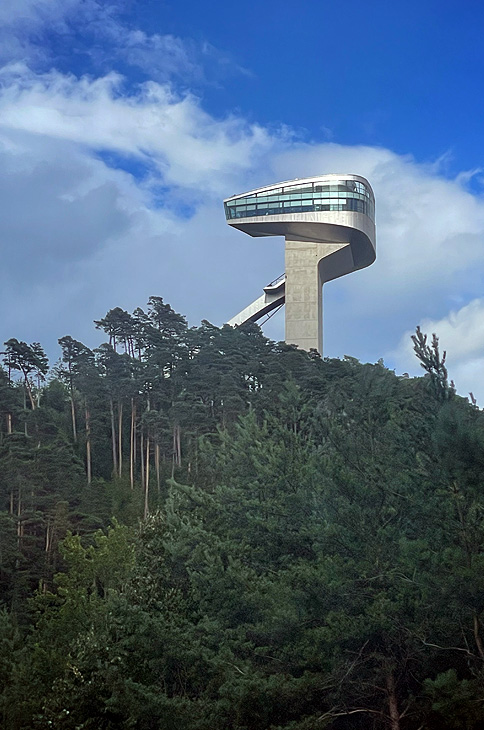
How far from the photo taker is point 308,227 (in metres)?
57.7

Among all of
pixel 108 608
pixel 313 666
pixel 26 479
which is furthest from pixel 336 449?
pixel 26 479

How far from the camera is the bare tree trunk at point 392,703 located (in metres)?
15.0

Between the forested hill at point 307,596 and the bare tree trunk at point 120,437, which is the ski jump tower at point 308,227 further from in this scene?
the forested hill at point 307,596

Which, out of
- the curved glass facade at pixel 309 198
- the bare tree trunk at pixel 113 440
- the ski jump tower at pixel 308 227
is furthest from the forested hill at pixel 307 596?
the curved glass facade at pixel 309 198

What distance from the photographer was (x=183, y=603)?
18828mm

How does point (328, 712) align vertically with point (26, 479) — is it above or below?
below

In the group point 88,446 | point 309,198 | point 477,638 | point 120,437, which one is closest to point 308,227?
point 309,198

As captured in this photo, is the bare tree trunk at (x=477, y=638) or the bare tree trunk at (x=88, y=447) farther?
the bare tree trunk at (x=88, y=447)

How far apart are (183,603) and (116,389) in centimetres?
3055

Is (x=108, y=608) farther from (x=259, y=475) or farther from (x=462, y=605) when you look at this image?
(x=462, y=605)

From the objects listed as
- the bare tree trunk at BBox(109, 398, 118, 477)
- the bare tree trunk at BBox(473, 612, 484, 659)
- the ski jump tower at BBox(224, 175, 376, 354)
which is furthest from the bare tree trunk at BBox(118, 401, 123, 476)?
the bare tree trunk at BBox(473, 612, 484, 659)

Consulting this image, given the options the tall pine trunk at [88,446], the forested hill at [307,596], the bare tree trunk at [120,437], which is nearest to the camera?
the forested hill at [307,596]

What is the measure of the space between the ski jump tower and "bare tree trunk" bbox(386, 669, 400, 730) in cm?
4180

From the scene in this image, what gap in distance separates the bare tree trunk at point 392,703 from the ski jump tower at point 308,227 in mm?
41798
